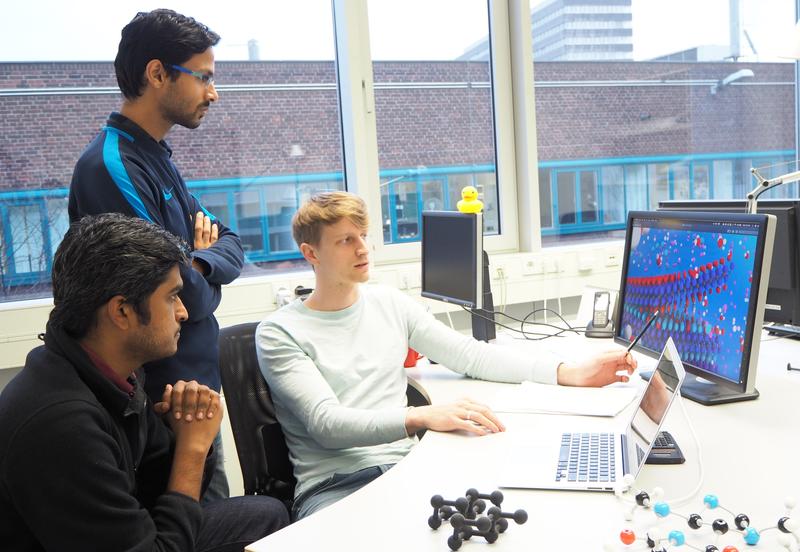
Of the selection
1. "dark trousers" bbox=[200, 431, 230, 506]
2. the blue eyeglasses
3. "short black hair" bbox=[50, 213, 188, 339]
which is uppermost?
the blue eyeglasses

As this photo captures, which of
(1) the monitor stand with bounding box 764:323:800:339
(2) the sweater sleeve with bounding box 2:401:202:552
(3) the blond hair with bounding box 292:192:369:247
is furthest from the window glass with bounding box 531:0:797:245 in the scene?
A: (2) the sweater sleeve with bounding box 2:401:202:552

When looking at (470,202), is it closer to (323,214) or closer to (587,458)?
(323,214)

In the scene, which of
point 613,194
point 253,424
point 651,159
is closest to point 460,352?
point 253,424

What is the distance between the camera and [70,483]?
1.13 m

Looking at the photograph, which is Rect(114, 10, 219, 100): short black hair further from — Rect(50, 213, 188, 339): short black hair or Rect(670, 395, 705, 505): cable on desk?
Rect(670, 395, 705, 505): cable on desk

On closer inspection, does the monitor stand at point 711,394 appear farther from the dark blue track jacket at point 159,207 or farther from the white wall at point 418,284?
the white wall at point 418,284

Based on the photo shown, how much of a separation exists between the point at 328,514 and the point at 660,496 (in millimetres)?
552

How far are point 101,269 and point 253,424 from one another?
0.72 meters

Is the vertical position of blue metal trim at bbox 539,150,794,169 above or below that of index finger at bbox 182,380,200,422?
above

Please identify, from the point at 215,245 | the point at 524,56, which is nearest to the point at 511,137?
the point at 524,56

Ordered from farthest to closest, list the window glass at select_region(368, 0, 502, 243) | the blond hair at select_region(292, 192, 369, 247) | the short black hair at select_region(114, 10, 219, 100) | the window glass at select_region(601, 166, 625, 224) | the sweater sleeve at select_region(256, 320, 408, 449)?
the window glass at select_region(601, 166, 625, 224) → the window glass at select_region(368, 0, 502, 243) → the blond hair at select_region(292, 192, 369, 247) → the short black hair at select_region(114, 10, 219, 100) → the sweater sleeve at select_region(256, 320, 408, 449)

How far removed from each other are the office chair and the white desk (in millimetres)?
483

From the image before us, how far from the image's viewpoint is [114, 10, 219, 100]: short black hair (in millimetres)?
1770

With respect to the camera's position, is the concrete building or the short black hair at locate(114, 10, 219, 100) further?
the concrete building
